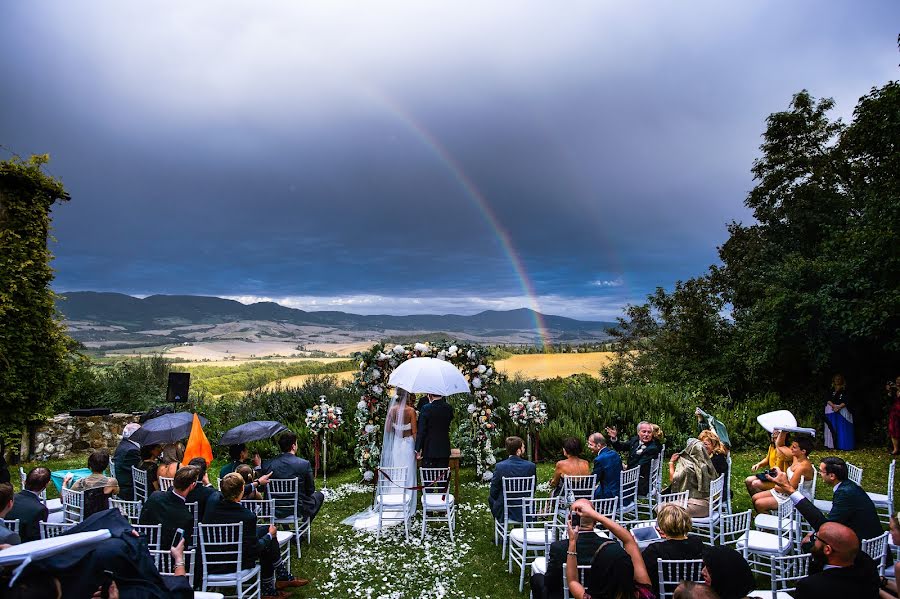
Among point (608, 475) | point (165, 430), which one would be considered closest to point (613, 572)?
point (608, 475)

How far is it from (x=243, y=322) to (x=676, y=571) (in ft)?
479

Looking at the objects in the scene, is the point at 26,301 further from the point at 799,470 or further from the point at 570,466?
the point at 799,470

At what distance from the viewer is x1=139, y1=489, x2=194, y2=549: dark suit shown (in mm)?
5441

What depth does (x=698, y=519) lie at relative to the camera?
679 cm

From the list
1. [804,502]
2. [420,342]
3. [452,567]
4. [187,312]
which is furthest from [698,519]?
[187,312]

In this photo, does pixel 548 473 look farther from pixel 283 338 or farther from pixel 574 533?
pixel 283 338

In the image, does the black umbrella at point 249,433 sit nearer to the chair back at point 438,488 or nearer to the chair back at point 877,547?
the chair back at point 438,488

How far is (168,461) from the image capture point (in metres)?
7.57

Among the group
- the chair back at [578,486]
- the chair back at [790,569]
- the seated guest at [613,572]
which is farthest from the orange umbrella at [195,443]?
the chair back at [790,569]

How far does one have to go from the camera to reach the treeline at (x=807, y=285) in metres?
12.9

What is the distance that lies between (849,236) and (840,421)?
4.69 meters

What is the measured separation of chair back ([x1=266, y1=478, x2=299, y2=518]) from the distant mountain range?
105 metres

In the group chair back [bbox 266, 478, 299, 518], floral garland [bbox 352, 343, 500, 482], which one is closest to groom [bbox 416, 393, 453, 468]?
floral garland [bbox 352, 343, 500, 482]

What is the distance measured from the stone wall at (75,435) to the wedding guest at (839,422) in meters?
17.9
